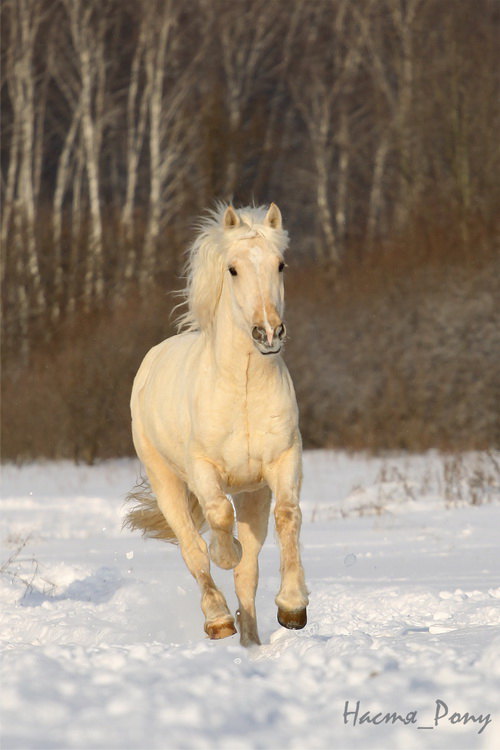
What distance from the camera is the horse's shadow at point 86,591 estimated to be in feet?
23.5

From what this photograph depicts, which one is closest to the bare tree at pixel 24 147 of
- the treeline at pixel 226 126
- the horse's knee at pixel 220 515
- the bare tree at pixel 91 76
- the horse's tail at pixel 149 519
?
the treeline at pixel 226 126

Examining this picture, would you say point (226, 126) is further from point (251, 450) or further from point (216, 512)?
point (216, 512)

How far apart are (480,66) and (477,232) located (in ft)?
9.97

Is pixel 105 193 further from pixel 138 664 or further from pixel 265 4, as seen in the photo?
pixel 138 664

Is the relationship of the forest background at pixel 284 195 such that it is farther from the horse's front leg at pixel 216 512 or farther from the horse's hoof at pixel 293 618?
the horse's hoof at pixel 293 618

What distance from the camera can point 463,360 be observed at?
16.8 m

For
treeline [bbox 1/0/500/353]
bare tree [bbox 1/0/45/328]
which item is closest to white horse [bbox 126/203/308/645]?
treeline [bbox 1/0/500/353]

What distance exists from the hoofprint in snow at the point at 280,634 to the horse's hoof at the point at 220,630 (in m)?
0.16

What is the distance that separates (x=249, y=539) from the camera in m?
6.07

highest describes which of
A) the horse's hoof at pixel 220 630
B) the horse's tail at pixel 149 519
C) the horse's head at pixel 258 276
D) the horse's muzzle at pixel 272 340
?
the horse's head at pixel 258 276

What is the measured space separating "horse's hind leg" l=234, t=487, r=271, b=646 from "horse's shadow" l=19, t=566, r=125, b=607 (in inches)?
59.5

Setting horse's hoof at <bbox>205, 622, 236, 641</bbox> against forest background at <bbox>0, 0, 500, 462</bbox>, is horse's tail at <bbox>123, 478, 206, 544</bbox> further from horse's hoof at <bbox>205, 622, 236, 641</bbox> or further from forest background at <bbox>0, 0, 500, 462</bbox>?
forest background at <bbox>0, 0, 500, 462</bbox>

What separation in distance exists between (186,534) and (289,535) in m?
1.16

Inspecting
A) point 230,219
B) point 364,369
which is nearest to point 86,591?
point 230,219
